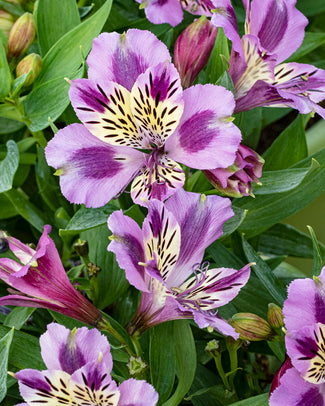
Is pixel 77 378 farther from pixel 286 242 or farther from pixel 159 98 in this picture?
pixel 286 242

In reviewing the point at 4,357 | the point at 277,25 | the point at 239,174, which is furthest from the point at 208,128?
the point at 4,357

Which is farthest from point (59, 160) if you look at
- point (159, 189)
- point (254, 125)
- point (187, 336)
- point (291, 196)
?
point (254, 125)

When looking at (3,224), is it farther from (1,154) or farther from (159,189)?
(159,189)

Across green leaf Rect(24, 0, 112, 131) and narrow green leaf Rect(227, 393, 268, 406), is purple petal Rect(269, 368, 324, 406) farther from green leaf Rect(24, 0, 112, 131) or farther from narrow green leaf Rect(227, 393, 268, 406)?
green leaf Rect(24, 0, 112, 131)

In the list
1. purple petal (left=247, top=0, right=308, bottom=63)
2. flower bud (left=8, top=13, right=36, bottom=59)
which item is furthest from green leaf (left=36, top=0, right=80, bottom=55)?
purple petal (left=247, top=0, right=308, bottom=63)

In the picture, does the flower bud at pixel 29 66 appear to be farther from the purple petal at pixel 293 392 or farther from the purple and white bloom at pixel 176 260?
the purple petal at pixel 293 392

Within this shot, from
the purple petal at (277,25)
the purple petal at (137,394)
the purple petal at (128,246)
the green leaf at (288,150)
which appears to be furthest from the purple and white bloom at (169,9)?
the purple petal at (137,394)
